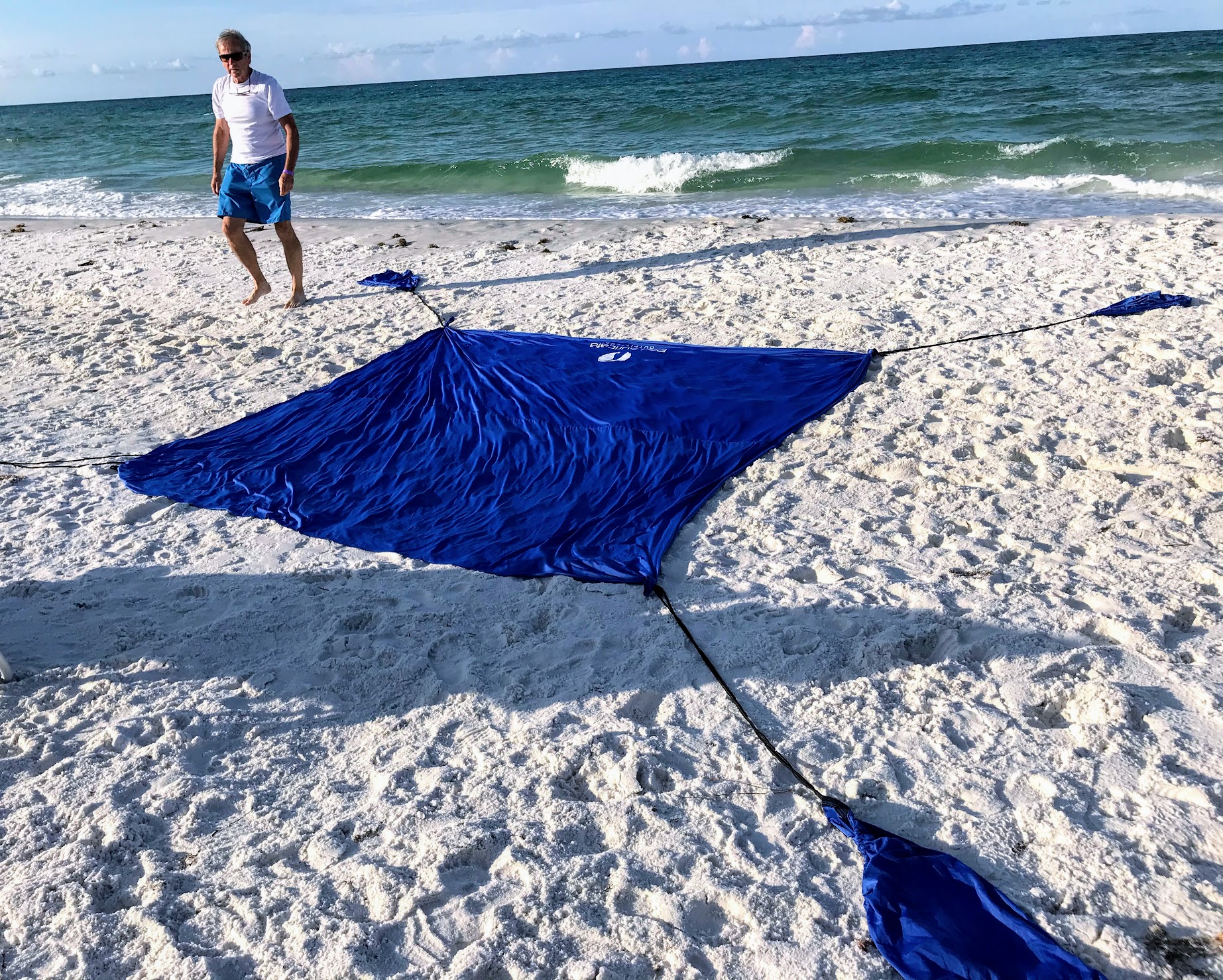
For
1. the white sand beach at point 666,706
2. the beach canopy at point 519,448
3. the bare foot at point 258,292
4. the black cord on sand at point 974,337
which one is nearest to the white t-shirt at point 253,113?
the bare foot at point 258,292

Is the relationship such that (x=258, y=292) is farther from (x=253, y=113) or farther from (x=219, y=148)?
(x=253, y=113)

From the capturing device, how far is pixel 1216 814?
7.06 ft

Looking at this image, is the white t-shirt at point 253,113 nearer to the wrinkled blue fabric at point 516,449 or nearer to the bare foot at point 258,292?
the bare foot at point 258,292

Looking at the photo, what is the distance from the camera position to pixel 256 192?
18.4 ft

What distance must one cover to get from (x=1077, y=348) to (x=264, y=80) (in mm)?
4640

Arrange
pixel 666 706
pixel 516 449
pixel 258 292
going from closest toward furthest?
pixel 666 706, pixel 516 449, pixel 258 292

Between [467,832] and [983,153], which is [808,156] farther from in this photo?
[467,832]

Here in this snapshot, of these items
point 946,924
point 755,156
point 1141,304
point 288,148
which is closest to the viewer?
point 946,924

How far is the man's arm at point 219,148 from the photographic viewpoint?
561cm

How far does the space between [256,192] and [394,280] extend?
1249mm

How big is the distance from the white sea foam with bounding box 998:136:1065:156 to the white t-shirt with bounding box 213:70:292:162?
29.9 feet

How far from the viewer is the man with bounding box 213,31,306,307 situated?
17.4ft

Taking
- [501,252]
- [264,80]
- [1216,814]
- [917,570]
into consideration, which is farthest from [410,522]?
[501,252]

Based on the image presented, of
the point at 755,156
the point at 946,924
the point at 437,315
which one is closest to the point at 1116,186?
the point at 755,156
